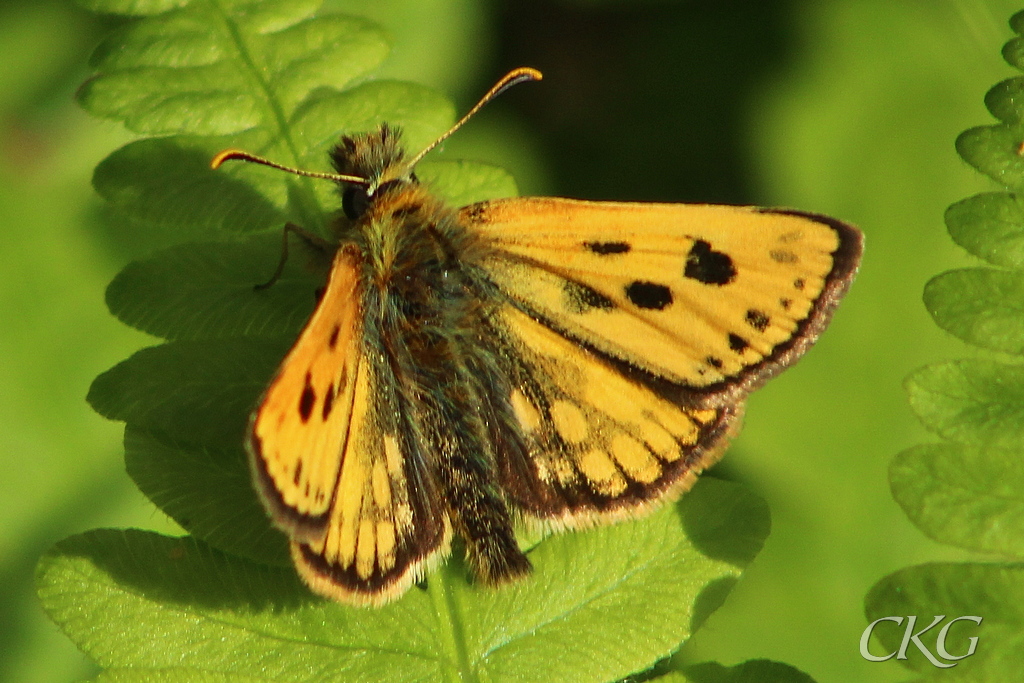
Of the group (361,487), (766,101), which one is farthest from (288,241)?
(766,101)

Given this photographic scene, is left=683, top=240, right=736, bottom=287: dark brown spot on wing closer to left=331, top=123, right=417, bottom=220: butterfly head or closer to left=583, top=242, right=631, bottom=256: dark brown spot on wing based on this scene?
left=583, top=242, right=631, bottom=256: dark brown spot on wing

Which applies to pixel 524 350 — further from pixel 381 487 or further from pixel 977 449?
pixel 977 449

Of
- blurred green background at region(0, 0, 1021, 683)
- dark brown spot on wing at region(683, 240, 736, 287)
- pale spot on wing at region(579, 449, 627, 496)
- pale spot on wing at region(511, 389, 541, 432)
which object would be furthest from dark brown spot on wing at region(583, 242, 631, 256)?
blurred green background at region(0, 0, 1021, 683)

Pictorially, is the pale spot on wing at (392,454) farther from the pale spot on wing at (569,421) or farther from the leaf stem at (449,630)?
the pale spot on wing at (569,421)

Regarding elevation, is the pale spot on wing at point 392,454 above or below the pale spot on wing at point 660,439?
above

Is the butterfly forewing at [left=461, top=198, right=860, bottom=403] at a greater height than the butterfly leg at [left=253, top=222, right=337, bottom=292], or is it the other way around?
the butterfly leg at [left=253, top=222, right=337, bottom=292]

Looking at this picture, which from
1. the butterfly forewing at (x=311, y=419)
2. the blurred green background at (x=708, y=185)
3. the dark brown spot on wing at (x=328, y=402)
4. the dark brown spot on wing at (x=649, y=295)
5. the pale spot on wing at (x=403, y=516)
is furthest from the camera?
the blurred green background at (x=708, y=185)

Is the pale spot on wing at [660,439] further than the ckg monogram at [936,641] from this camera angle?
Yes

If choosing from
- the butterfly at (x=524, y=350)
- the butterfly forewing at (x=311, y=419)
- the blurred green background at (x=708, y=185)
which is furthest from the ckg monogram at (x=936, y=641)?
the blurred green background at (x=708, y=185)
